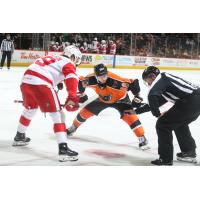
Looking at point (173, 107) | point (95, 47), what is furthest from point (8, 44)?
point (173, 107)

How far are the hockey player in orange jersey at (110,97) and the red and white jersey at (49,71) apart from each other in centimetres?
28

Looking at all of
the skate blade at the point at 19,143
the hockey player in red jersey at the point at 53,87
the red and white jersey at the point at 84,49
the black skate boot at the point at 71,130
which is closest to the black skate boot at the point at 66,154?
the hockey player in red jersey at the point at 53,87

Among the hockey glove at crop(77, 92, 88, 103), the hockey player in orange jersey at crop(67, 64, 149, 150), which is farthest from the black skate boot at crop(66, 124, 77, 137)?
the hockey glove at crop(77, 92, 88, 103)

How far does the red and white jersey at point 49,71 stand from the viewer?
3064mm

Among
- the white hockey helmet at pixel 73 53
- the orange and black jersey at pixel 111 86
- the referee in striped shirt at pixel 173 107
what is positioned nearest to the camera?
the referee in striped shirt at pixel 173 107

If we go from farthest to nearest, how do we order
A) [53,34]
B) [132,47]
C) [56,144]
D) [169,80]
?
[132,47] → [53,34] → [56,144] → [169,80]

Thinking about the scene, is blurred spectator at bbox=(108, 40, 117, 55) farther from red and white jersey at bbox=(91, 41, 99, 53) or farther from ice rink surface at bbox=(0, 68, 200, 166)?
ice rink surface at bbox=(0, 68, 200, 166)

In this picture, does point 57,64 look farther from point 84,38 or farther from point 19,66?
point 19,66

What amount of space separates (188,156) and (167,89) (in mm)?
524

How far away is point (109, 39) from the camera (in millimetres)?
3643

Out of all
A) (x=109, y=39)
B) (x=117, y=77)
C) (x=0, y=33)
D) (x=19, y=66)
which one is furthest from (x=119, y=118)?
(x=0, y=33)

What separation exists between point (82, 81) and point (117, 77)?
28 centimetres

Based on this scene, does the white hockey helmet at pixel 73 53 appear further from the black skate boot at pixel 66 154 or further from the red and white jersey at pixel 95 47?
the black skate boot at pixel 66 154
